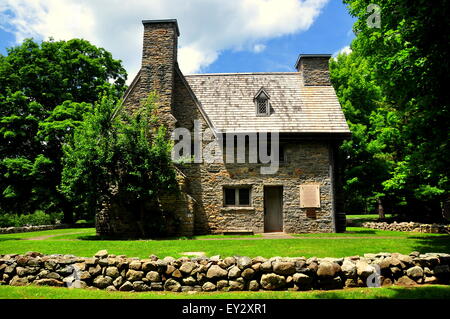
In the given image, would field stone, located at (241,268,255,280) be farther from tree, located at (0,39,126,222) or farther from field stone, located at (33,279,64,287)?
tree, located at (0,39,126,222)

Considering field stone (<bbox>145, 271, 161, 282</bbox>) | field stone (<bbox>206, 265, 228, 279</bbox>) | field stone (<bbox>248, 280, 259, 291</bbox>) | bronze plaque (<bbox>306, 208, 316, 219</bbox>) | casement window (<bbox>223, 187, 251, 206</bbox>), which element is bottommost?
field stone (<bbox>248, 280, 259, 291</bbox>)

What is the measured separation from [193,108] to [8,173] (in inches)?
602

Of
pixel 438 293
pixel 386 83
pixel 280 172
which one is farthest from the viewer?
pixel 280 172

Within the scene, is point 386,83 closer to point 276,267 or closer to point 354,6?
point 354,6

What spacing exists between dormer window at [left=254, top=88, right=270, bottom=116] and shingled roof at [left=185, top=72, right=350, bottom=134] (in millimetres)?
329

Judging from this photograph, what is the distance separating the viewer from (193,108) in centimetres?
1706

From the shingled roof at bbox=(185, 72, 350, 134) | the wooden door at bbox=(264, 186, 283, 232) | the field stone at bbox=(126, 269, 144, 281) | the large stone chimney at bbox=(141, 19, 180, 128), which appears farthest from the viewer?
the shingled roof at bbox=(185, 72, 350, 134)

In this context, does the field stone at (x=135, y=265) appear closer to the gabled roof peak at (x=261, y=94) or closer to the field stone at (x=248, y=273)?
the field stone at (x=248, y=273)

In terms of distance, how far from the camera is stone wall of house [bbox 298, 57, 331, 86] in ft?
63.9

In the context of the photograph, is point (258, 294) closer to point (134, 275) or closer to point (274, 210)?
point (134, 275)

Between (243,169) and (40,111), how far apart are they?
18.9 metres

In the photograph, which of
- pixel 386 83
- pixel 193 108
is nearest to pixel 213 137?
pixel 193 108

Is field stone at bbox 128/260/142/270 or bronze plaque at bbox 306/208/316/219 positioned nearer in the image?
field stone at bbox 128/260/142/270

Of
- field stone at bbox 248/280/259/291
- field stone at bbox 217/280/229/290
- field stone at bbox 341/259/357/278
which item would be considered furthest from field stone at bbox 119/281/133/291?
field stone at bbox 341/259/357/278
